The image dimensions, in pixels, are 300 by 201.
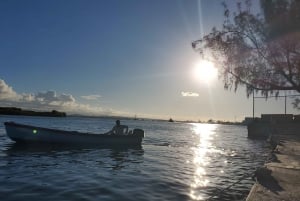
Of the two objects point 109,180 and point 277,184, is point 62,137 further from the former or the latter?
point 277,184

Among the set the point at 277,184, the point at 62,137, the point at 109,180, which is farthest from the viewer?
the point at 62,137

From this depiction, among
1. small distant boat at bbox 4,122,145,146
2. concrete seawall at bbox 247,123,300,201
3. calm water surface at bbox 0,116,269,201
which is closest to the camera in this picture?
concrete seawall at bbox 247,123,300,201

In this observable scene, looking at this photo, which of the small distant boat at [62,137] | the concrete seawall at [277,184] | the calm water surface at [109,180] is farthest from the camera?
the small distant boat at [62,137]

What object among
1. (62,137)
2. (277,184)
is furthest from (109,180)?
(62,137)

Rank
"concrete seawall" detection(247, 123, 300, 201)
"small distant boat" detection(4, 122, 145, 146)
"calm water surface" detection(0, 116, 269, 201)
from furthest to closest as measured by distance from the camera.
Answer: "small distant boat" detection(4, 122, 145, 146), "calm water surface" detection(0, 116, 269, 201), "concrete seawall" detection(247, 123, 300, 201)

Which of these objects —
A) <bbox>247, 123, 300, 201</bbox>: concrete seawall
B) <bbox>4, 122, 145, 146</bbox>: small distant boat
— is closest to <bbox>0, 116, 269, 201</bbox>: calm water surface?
<bbox>247, 123, 300, 201</bbox>: concrete seawall

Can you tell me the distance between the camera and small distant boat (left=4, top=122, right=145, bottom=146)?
31.0m

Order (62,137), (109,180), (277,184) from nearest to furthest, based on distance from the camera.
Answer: (277,184) → (109,180) → (62,137)

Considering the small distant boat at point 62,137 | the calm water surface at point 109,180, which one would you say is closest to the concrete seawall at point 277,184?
the calm water surface at point 109,180

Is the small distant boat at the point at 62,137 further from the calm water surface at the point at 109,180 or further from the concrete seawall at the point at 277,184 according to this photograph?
the concrete seawall at the point at 277,184

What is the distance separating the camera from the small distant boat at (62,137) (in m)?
31.0

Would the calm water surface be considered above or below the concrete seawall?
below

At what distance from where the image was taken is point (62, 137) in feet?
106

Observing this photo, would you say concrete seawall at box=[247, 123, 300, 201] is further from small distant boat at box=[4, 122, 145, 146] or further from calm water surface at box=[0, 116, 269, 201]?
small distant boat at box=[4, 122, 145, 146]
